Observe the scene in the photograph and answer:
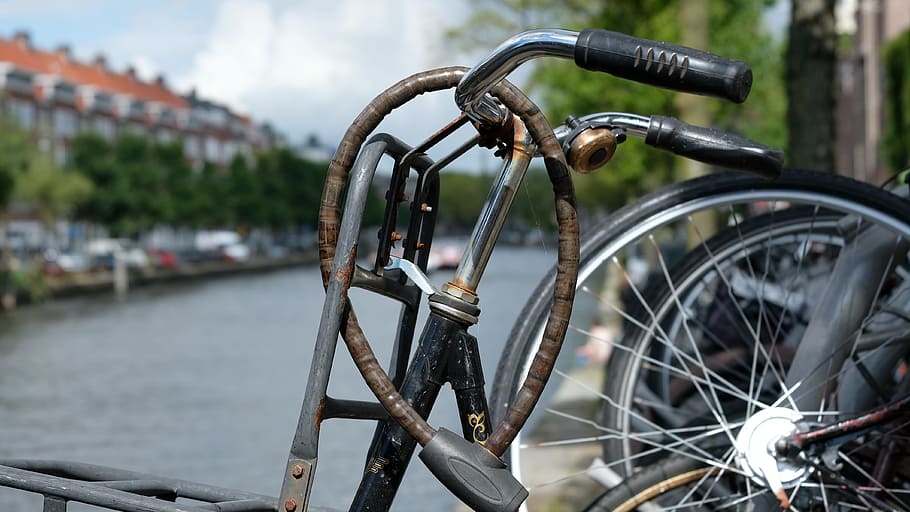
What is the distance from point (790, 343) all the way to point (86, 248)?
2485 inches

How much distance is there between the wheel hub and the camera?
191 centimetres

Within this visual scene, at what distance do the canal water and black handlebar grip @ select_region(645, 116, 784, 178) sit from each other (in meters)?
0.33

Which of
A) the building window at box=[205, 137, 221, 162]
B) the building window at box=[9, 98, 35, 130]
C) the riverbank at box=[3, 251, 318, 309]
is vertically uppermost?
the building window at box=[205, 137, 221, 162]

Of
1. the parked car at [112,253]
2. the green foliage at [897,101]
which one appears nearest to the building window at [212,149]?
the parked car at [112,253]

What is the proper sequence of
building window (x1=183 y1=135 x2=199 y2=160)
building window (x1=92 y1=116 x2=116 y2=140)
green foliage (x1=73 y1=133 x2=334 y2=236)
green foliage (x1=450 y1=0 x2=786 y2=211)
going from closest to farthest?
1. green foliage (x1=450 y1=0 x2=786 y2=211)
2. green foliage (x1=73 y1=133 x2=334 y2=236)
3. building window (x1=92 y1=116 x2=116 y2=140)
4. building window (x1=183 y1=135 x2=199 y2=160)

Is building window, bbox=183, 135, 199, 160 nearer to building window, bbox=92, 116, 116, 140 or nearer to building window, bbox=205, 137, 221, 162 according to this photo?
building window, bbox=205, 137, 221, 162

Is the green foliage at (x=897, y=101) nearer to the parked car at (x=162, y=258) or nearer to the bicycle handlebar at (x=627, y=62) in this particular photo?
the bicycle handlebar at (x=627, y=62)

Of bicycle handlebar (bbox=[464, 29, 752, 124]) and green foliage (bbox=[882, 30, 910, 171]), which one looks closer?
bicycle handlebar (bbox=[464, 29, 752, 124])

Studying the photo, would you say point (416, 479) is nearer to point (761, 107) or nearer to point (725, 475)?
point (725, 475)

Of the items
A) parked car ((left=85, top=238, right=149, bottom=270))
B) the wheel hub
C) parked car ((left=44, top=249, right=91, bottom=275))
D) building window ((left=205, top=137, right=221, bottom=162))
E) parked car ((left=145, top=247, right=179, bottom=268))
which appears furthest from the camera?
building window ((left=205, top=137, right=221, bottom=162))

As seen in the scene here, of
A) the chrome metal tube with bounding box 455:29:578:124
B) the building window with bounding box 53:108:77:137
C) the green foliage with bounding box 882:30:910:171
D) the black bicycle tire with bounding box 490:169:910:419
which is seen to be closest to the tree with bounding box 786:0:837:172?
the black bicycle tire with bounding box 490:169:910:419

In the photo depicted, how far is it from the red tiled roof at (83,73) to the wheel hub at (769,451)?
3009 inches

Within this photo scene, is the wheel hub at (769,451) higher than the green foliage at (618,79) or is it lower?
lower

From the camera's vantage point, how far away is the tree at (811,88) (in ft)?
21.5
